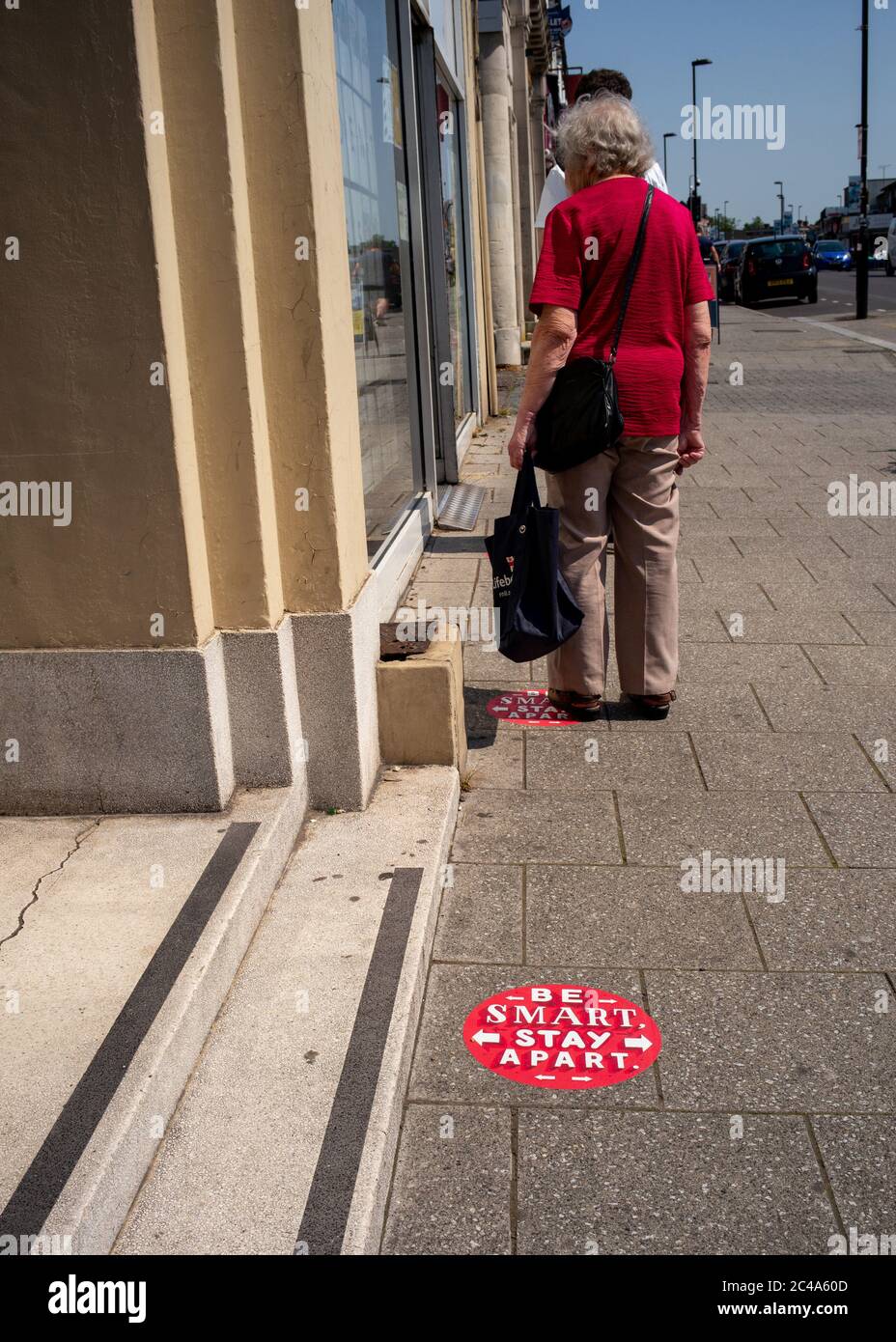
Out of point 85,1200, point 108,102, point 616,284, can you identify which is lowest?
point 85,1200

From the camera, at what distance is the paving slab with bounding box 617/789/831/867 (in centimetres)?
397

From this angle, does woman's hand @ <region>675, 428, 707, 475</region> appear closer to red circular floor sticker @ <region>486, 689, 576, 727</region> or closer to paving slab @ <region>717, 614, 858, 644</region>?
red circular floor sticker @ <region>486, 689, 576, 727</region>

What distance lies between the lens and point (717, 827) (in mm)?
4141

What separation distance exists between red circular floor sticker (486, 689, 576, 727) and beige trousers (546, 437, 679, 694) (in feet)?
0.51

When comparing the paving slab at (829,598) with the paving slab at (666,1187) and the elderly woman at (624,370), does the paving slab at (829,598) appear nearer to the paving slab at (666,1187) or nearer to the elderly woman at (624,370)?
the elderly woman at (624,370)

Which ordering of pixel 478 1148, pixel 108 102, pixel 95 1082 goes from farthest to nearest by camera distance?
pixel 108 102
pixel 478 1148
pixel 95 1082

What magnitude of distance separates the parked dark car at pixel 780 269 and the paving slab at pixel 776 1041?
110ft

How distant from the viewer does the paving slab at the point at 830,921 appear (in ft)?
11.1

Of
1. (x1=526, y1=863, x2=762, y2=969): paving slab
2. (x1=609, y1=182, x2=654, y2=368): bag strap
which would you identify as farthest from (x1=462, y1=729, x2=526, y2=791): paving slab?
(x1=609, y1=182, x2=654, y2=368): bag strap

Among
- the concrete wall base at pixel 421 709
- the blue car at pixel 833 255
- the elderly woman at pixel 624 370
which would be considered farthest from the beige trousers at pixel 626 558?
the blue car at pixel 833 255
